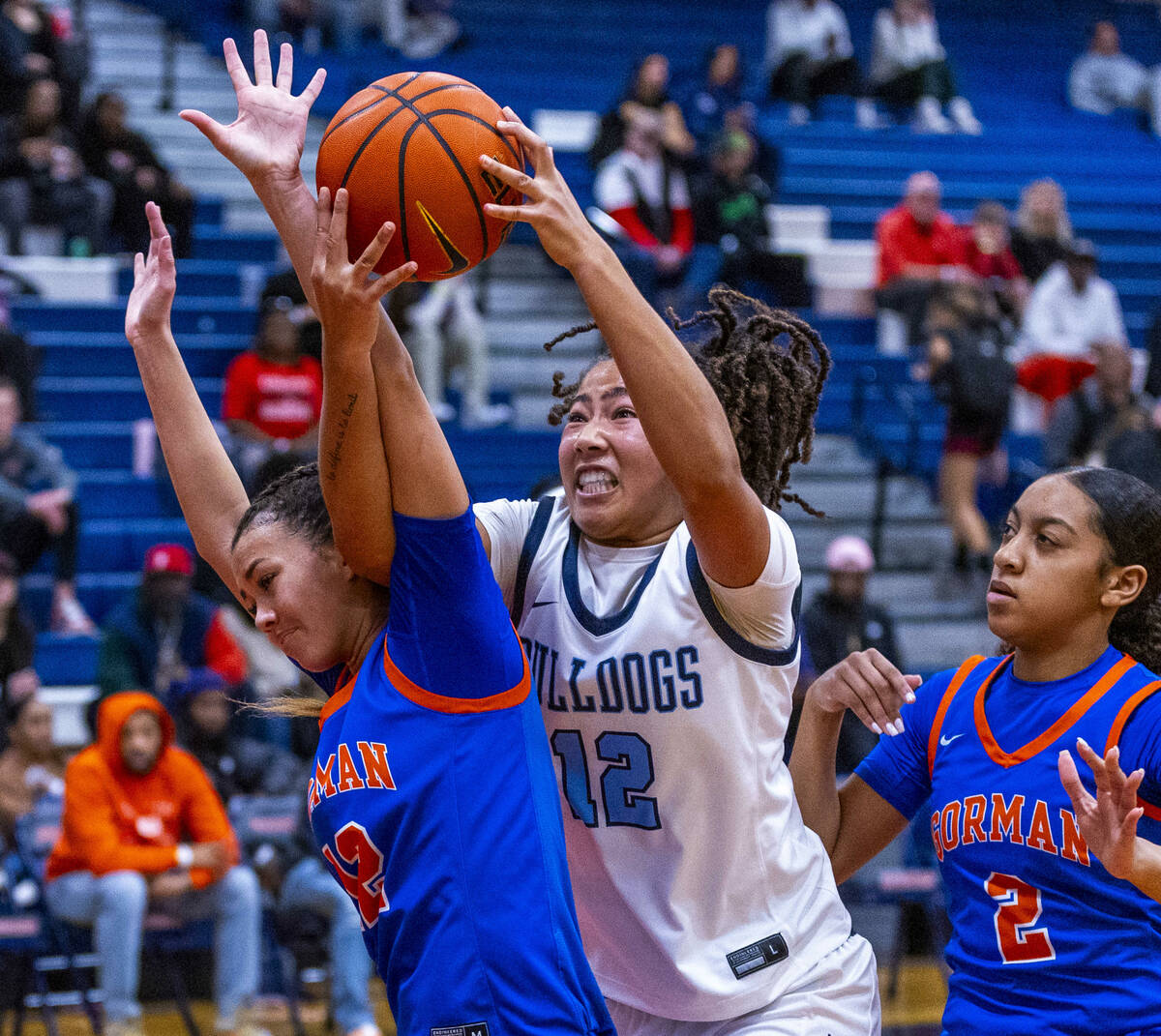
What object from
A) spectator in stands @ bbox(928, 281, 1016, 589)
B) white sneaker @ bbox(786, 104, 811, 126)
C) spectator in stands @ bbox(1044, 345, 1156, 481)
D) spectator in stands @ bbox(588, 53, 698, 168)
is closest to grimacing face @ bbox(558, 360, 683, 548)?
spectator in stands @ bbox(928, 281, 1016, 589)

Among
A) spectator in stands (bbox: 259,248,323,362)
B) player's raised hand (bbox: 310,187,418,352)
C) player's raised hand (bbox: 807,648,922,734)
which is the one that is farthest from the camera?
spectator in stands (bbox: 259,248,323,362)

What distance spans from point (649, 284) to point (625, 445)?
8.03 metres

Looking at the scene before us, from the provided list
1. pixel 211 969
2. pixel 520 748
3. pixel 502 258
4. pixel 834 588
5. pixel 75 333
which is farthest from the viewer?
pixel 502 258

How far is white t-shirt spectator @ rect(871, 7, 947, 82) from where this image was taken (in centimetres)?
1510

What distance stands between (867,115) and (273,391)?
7.81 meters

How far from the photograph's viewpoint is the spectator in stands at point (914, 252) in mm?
11195

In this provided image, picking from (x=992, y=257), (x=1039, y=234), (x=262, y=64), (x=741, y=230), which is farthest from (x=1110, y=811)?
(x=1039, y=234)

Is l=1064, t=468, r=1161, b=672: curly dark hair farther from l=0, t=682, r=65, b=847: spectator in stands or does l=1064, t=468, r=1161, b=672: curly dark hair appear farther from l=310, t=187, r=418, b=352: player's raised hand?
l=0, t=682, r=65, b=847: spectator in stands

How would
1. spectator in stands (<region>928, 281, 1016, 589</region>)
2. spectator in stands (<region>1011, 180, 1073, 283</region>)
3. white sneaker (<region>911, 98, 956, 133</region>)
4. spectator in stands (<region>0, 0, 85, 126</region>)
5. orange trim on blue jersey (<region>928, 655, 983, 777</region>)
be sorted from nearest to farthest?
orange trim on blue jersey (<region>928, 655, 983, 777</region>) → spectator in stands (<region>928, 281, 1016, 589</region>) → spectator in stands (<region>0, 0, 85, 126</region>) → spectator in stands (<region>1011, 180, 1073, 283</region>) → white sneaker (<region>911, 98, 956, 133</region>)

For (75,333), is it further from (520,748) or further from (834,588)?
(520,748)

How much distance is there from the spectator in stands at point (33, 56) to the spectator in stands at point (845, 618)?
6.33 meters

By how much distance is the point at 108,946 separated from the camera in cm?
638

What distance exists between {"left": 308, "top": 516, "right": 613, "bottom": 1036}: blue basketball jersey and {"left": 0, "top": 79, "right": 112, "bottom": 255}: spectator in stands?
350 inches

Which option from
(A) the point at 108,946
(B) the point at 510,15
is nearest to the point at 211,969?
(A) the point at 108,946
